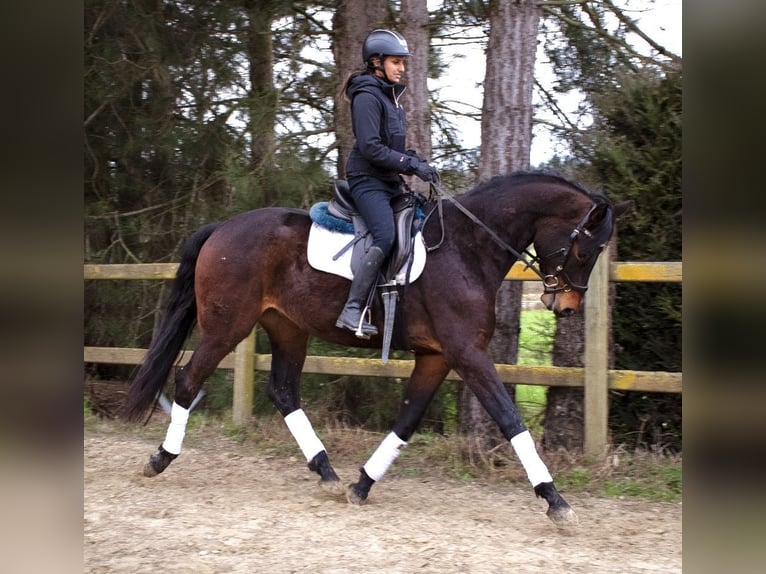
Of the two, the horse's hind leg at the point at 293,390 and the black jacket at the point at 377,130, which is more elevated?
the black jacket at the point at 377,130

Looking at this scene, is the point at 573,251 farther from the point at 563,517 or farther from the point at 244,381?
the point at 244,381


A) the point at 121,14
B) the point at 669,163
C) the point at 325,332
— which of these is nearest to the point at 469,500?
the point at 325,332

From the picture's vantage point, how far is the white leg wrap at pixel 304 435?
5098 mm

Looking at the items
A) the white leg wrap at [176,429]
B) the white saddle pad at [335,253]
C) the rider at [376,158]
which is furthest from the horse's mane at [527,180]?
the white leg wrap at [176,429]

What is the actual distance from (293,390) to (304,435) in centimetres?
35

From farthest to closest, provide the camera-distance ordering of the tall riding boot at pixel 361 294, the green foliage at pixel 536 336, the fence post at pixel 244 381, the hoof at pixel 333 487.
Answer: the fence post at pixel 244 381, the green foliage at pixel 536 336, the hoof at pixel 333 487, the tall riding boot at pixel 361 294

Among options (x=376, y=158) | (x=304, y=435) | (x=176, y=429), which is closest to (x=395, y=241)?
(x=376, y=158)

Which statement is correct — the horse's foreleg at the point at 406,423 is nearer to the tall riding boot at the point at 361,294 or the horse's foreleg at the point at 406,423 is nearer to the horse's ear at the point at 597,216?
the tall riding boot at the point at 361,294

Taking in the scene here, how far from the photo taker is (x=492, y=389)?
4402 millimetres

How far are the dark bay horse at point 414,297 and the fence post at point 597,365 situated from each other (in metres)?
0.90

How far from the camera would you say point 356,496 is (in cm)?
486

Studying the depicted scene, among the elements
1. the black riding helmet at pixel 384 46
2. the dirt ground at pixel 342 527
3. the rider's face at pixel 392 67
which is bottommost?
the dirt ground at pixel 342 527

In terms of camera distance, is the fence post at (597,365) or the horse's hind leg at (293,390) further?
the fence post at (597,365)
